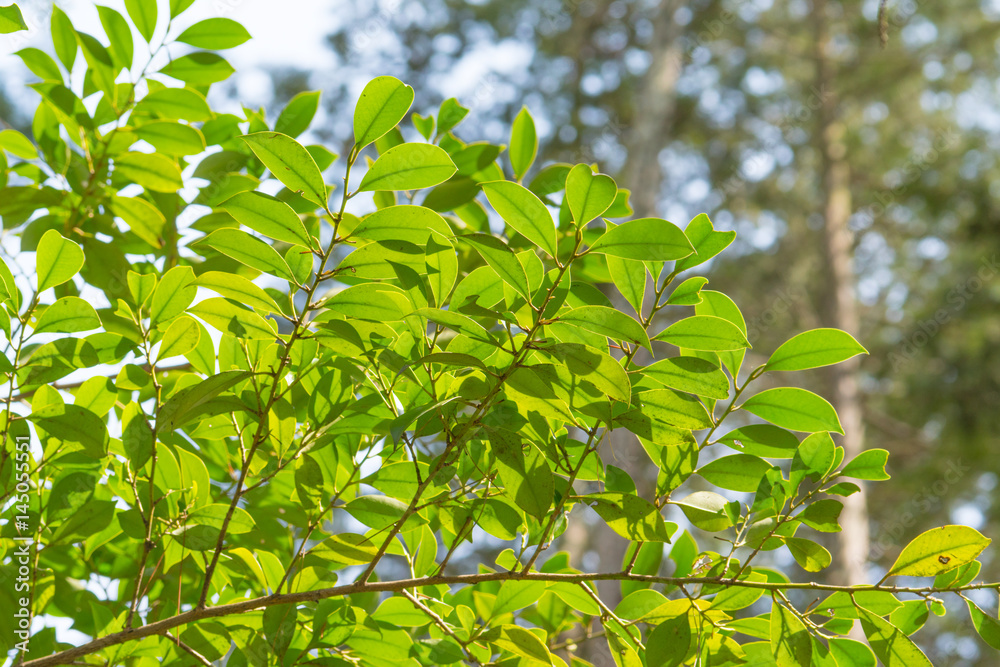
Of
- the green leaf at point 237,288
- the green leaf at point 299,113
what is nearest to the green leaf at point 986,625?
the green leaf at point 237,288

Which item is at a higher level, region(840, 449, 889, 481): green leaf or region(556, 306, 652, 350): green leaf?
region(556, 306, 652, 350): green leaf

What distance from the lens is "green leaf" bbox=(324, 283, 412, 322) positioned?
0.74 metres

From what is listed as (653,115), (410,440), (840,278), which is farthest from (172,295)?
Answer: (840,278)

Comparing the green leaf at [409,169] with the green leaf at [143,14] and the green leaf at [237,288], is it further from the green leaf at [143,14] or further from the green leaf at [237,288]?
the green leaf at [143,14]

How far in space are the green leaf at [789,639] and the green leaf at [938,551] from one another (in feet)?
0.38

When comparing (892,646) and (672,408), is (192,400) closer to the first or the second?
(672,408)

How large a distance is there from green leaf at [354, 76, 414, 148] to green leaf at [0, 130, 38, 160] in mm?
778

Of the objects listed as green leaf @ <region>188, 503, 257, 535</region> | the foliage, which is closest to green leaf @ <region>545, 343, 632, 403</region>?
the foliage

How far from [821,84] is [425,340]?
11164 mm

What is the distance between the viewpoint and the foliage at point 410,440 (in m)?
0.71

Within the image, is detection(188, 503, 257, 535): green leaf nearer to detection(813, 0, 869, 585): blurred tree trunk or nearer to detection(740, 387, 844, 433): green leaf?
detection(740, 387, 844, 433): green leaf

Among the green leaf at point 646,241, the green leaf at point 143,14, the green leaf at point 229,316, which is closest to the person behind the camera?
the green leaf at point 646,241

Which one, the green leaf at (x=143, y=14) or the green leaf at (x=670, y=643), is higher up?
the green leaf at (x=143, y=14)

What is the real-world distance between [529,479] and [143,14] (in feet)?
3.04
